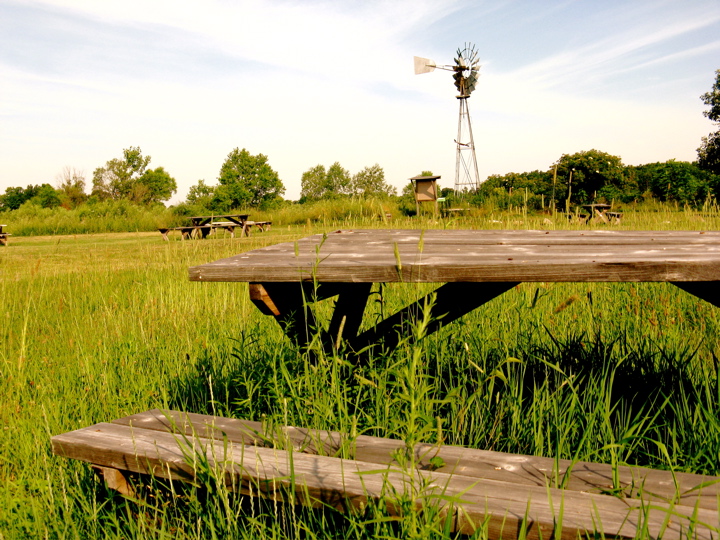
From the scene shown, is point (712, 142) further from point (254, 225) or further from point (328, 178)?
point (328, 178)

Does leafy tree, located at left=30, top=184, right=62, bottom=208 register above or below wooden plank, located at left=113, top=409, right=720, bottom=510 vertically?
above

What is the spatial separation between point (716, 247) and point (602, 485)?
0.96 metres

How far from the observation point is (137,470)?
144 centimetres

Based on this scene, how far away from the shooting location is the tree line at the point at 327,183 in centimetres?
3809

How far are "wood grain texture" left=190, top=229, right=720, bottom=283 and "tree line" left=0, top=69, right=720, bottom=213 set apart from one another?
18197mm

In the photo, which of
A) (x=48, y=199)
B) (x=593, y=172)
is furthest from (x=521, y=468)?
(x=48, y=199)

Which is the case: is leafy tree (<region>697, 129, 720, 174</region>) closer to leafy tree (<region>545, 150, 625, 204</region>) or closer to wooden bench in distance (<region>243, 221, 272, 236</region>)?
leafy tree (<region>545, 150, 625, 204</region>)

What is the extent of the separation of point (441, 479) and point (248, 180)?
62430 millimetres

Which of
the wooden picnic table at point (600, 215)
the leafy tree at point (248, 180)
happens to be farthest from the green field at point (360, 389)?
the leafy tree at point (248, 180)

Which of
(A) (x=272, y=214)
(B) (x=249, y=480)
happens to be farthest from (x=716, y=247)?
(A) (x=272, y=214)

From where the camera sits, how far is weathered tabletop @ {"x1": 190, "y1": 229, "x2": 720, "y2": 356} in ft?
4.84

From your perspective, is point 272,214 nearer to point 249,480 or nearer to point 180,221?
point 180,221

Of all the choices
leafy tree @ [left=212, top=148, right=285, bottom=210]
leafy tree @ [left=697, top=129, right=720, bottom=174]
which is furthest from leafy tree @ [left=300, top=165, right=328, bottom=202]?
leafy tree @ [left=697, top=129, right=720, bottom=174]

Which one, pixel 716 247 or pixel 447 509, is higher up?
pixel 716 247
